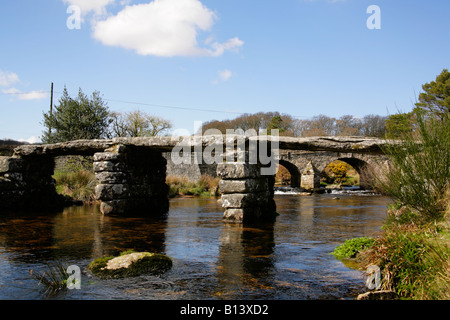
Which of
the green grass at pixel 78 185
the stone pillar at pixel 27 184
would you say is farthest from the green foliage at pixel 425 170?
the green grass at pixel 78 185

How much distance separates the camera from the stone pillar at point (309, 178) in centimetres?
2770

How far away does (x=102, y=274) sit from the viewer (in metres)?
4.84

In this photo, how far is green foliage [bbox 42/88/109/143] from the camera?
22.4 metres

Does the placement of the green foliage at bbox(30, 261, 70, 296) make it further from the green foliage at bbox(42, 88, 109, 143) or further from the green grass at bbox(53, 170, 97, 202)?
the green foliage at bbox(42, 88, 109, 143)

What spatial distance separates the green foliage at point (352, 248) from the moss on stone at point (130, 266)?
265 centimetres

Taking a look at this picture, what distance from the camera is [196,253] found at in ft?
20.6

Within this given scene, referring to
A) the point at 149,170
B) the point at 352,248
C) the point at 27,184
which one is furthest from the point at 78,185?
the point at 352,248

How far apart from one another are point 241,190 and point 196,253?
308 cm

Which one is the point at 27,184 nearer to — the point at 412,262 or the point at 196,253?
the point at 196,253

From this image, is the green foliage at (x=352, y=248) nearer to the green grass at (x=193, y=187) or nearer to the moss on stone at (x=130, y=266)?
the moss on stone at (x=130, y=266)

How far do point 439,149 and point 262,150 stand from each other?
4.82 meters

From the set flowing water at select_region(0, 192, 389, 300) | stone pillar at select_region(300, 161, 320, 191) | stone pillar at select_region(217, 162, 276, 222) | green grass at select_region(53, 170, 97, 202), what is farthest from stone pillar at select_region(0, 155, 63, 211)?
stone pillar at select_region(300, 161, 320, 191)
